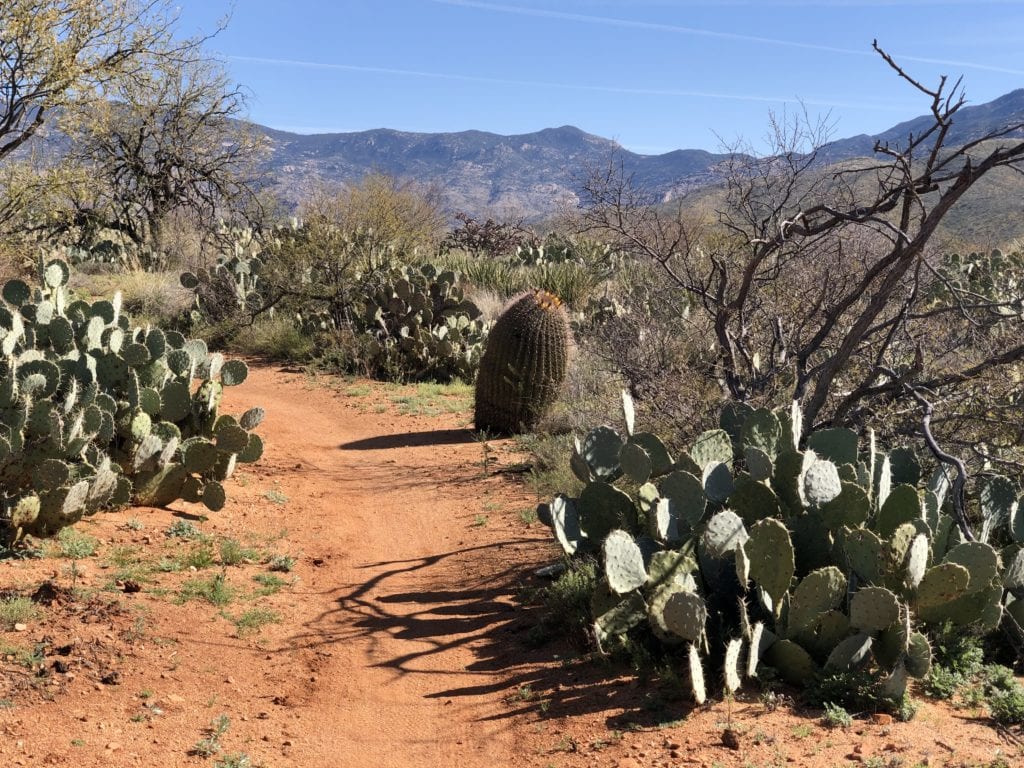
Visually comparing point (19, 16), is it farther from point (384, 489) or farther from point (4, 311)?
point (384, 489)

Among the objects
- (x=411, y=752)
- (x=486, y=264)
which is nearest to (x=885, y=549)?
(x=411, y=752)

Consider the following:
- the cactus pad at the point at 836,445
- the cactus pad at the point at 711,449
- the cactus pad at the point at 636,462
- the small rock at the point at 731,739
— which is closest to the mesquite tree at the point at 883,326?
the cactus pad at the point at 836,445

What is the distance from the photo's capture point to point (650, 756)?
3.46 meters

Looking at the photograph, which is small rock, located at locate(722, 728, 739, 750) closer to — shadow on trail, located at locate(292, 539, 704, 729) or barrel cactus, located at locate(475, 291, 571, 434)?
shadow on trail, located at locate(292, 539, 704, 729)

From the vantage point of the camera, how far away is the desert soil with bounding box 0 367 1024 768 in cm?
352

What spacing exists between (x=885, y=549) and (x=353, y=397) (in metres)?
7.58

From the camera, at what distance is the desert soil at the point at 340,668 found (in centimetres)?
352

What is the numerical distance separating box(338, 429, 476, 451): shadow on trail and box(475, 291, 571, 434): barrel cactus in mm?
288

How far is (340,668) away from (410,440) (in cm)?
464

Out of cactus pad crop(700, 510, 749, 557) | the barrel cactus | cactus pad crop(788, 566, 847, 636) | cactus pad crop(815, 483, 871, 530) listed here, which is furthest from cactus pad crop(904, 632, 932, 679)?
the barrel cactus

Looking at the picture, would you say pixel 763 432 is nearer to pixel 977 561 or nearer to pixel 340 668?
pixel 977 561

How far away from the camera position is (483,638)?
15.5 feet

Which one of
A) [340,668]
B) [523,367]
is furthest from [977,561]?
[523,367]

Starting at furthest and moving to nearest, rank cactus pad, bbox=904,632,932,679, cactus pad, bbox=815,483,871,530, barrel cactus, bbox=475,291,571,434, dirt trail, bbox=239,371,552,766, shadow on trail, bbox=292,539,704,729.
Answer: barrel cactus, bbox=475,291,571,434 → cactus pad, bbox=815,483,871,530 → shadow on trail, bbox=292,539,704,729 → dirt trail, bbox=239,371,552,766 → cactus pad, bbox=904,632,932,679
